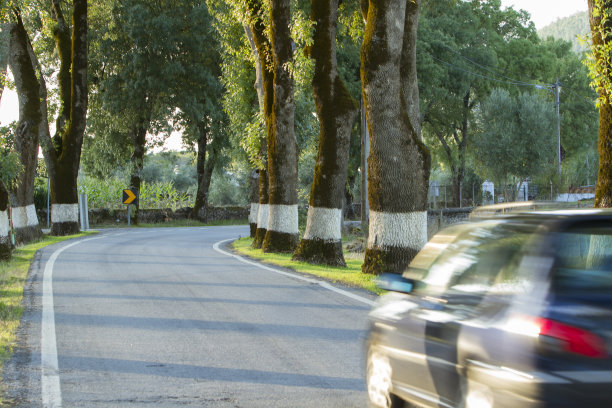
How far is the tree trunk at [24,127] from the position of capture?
26.9 metres

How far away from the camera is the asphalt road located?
19.4 ft

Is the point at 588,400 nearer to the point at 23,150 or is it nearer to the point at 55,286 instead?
the point at 55,286

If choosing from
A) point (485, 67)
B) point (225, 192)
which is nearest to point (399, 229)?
point (485, 67)

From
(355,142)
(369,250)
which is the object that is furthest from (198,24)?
(369,250)

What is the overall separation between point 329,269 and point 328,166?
110 inches

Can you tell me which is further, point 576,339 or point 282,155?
point 282,155

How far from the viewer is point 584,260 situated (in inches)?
146

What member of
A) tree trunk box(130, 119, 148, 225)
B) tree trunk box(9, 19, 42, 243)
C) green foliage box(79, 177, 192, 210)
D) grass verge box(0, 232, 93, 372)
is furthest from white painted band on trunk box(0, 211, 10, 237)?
tree trunk box(130, 119, 148, 225)

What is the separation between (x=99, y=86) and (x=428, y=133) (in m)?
26.3

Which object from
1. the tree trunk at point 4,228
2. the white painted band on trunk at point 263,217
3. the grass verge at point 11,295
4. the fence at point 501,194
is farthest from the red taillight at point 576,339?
the fence at point 501,194

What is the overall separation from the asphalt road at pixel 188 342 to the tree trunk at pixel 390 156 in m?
1.89

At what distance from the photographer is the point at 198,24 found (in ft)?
131

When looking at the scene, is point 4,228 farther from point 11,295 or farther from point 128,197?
point 128,197

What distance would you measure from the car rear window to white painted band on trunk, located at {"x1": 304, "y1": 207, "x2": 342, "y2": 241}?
44.6 ft
